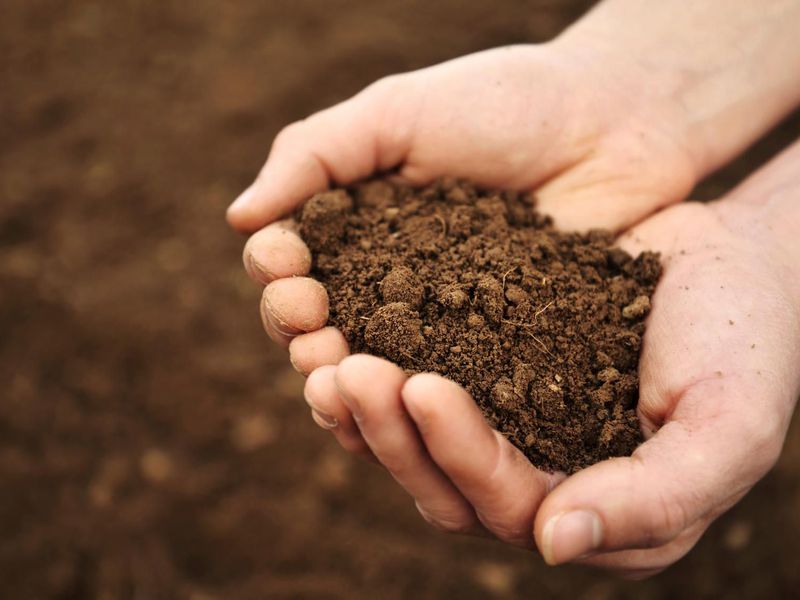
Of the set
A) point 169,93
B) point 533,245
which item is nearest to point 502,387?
point 533,245

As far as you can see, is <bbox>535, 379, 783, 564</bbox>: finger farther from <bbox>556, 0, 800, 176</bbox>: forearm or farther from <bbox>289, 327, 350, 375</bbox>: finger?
<bbox>556, 0, 800, 176</bbox>: forearm

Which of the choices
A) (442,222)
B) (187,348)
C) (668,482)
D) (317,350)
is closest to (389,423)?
(317,350)

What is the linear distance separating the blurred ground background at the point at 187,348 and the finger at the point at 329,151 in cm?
127

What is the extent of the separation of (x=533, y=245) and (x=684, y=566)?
1.57 meters

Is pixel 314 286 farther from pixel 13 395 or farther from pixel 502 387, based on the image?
pixel 13 395

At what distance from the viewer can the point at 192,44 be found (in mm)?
3633

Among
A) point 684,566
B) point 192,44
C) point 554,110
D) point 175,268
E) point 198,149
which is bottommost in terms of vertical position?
point 684,566

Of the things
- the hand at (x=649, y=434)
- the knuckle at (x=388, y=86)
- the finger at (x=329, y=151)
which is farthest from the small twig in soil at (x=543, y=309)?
the knuckle at (x=388, y=86)

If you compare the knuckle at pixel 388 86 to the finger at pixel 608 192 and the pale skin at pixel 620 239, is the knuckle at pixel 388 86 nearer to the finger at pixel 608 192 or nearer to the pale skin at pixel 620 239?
the pale skin at pixel 620 239

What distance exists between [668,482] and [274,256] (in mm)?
954

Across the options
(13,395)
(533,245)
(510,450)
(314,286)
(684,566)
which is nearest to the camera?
(510,450)

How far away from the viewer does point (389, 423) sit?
1254mm

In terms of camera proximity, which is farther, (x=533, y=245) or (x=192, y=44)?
(x=192, y=44)

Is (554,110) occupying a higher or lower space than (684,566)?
higher
